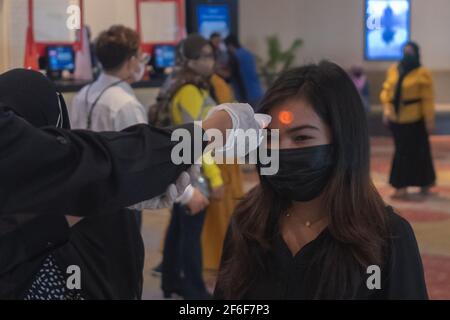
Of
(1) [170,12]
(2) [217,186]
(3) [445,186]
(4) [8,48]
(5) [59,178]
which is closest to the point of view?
(5) [59,178]

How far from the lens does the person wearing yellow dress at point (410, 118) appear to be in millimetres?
7957

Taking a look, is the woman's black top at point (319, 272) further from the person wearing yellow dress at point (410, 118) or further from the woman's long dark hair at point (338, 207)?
the person wearing yellow dress at point (410, 118)

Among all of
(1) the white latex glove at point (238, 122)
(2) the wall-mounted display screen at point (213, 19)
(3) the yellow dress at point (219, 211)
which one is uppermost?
(2) the wall-mounted display screen at point (213, 19)

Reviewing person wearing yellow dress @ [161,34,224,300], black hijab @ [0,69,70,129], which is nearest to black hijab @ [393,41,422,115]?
person wearing yellow dress @ [161,34,224,300]

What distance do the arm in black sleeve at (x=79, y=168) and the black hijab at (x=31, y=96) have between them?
0.50 m

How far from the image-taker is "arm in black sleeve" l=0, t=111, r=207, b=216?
1237 millimetres

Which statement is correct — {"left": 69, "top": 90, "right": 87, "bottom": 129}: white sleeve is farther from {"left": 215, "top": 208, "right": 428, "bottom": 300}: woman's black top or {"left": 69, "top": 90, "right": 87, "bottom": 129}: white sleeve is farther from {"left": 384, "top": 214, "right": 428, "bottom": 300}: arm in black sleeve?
{"left": 384, "top": 214, "right": 428, "bottom": 300}: arm in black sleeve

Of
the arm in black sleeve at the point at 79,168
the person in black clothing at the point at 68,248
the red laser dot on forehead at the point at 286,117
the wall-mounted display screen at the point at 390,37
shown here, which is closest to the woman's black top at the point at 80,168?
the arm in black sleeve at the point at 79,168

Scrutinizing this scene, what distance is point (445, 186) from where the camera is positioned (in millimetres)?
9148

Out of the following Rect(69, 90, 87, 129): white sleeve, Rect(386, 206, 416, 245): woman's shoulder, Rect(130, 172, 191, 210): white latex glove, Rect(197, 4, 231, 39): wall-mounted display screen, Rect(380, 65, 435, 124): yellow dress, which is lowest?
Rect(380, 65, 435, 124): yellow dress

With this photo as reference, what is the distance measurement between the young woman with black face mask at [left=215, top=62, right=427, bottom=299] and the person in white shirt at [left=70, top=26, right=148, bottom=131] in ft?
6.37

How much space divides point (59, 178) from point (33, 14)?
2.14 m

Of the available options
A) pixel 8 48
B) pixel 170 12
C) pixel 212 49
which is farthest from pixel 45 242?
pixel 170 12
